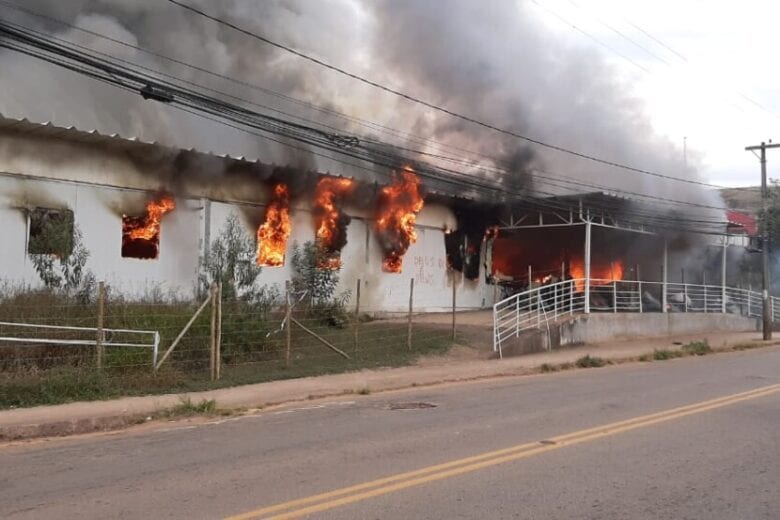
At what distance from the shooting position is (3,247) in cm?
1441

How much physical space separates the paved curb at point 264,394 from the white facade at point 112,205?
5896 mm

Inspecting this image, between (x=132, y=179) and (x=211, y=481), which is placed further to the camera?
(x=132, y=179)

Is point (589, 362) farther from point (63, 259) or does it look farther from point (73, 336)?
point (63, 259)

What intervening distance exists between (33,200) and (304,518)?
41.4 feet

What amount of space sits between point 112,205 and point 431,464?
40.4ft

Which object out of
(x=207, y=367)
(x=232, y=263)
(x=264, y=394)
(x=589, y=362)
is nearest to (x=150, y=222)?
(x=232, y=263)

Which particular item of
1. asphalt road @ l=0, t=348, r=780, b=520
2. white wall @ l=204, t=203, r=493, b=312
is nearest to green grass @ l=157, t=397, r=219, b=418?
asphalt road @ l=0, t=348, r=780, b=520

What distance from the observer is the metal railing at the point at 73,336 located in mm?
9938

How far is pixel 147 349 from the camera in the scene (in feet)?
36.3

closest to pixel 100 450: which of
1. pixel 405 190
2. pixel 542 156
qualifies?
pixel 405 190

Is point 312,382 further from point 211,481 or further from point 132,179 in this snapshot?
point 132,179

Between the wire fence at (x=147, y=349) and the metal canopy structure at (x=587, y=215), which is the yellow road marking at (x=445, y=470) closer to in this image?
the wire fence at (x=147, y=349)

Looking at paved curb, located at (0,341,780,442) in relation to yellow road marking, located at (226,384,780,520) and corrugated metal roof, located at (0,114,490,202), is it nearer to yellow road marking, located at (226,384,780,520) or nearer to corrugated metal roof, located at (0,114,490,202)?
yellow road marking, located at (226,384,780,520)

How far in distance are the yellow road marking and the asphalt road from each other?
2 cm
